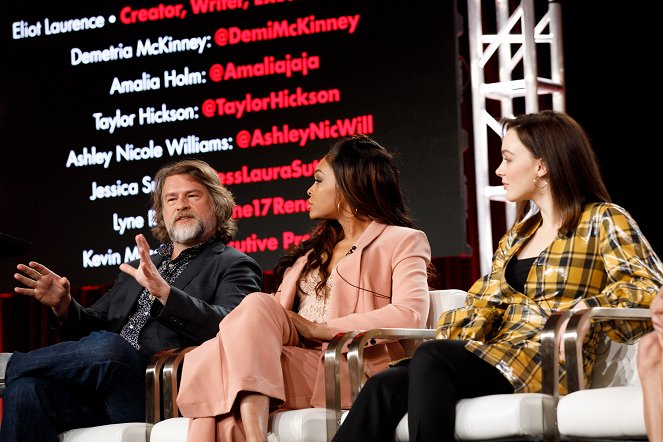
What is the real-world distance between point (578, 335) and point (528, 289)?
1.27ft

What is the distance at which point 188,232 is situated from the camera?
3.97 meters

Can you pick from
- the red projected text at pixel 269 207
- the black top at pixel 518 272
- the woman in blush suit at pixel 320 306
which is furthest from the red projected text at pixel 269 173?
the black top at pixel 518 272

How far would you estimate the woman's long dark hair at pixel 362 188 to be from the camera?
3625 mm

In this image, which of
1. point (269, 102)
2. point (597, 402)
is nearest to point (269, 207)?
point (269, 102)

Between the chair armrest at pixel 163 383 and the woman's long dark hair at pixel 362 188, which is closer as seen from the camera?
the chair armrest at pixel 163 383

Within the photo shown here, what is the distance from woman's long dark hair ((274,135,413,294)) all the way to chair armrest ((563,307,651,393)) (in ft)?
3.49

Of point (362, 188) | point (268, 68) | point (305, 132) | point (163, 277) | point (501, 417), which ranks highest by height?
point (268, 68)

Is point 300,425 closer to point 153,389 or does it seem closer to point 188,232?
point 153,389

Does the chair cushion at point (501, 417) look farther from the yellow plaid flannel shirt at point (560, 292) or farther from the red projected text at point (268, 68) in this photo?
the red projected text at point (268, 68)

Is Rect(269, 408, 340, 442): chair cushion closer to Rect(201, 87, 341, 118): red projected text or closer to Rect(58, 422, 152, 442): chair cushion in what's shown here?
Rect(58, 422, 152, 442): chair cushion

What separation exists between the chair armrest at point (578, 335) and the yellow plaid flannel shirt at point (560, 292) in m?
0.10

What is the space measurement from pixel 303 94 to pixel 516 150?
101 inches

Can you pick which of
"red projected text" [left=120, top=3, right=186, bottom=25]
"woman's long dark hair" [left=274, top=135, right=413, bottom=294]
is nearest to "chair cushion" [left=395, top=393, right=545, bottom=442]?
"woman's long dark hair" [left=274, top=135, right=413, bottom=294]

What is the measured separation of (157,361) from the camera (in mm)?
3422
